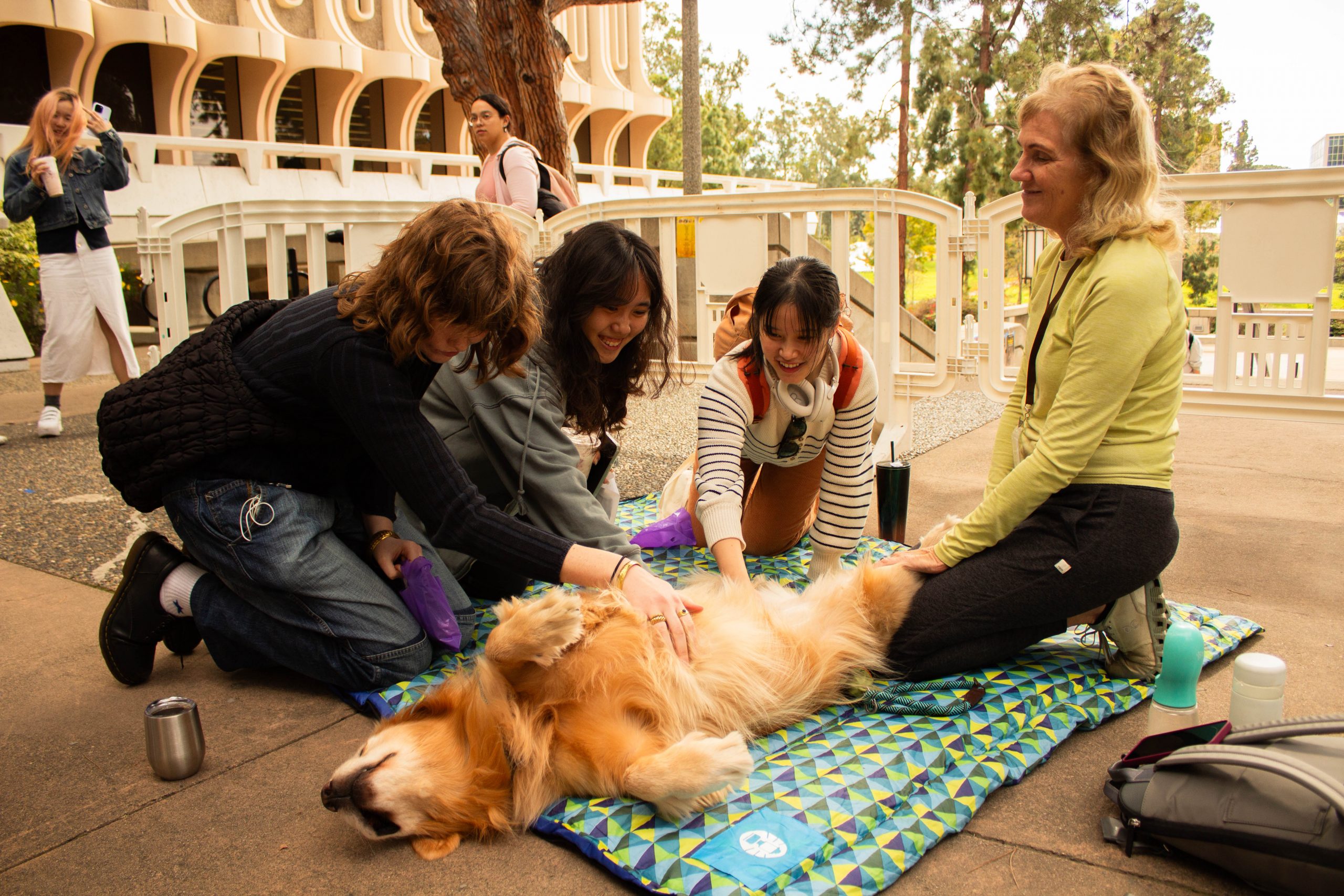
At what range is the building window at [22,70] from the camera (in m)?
15.4

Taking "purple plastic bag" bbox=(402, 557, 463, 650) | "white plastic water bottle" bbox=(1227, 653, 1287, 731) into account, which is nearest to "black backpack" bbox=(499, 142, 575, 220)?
"purple plastic bag" bbox=(402, 557, 463, 650)

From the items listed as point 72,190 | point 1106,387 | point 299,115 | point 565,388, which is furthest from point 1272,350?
point 299,115

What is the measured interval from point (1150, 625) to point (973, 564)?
0.57m

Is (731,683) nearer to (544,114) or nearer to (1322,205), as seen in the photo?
(1322,205)

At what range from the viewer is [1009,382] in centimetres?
513

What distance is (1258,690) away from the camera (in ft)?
7.25

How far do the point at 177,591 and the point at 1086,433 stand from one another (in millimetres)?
2787

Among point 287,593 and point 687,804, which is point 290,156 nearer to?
point 287,593

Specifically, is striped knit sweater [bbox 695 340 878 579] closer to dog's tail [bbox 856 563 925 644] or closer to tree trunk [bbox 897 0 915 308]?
dog's tail [bbox 856 563 925 644]

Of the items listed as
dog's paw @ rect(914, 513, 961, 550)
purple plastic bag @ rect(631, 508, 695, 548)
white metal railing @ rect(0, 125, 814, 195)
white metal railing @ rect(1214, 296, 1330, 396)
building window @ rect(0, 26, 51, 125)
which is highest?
building window @ rect(0, 26, 51, 125)

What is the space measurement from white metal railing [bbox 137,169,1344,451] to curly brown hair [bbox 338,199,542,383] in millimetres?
2430

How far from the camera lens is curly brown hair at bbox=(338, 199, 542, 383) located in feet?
7.63

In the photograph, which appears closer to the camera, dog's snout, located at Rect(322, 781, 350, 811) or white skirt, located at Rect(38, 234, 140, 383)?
dog's snout, located at Rect(322, 781, 350, 811)

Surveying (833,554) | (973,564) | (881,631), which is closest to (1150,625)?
(973,564)
